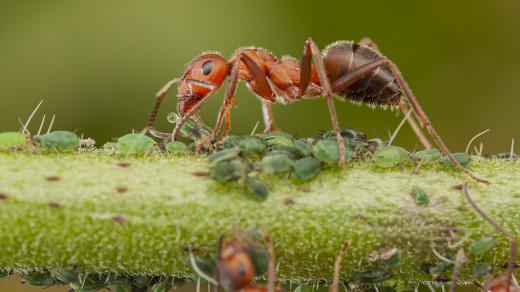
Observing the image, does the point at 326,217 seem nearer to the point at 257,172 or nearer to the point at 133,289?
the point at 257,172

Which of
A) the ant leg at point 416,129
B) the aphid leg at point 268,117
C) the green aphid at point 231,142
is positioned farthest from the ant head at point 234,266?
the aphid leg at point 268,117

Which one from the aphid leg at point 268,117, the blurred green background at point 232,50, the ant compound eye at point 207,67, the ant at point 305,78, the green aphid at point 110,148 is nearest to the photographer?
the green aphid at point 110,148

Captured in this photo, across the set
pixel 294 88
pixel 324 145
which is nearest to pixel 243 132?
pixel 294 88

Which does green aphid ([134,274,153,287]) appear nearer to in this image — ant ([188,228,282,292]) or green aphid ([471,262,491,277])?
ant ([188,228,282,292])

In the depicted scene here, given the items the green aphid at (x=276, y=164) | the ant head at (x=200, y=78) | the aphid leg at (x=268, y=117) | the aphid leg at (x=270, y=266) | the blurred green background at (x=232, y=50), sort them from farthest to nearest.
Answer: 1. the blurred green background at (x=232, y=50)
2. the aphid leg at (x=268, y=117)
3. the ant head at (x=200, y=78)
4. the green aphid at (x=276, y=164)
5. the aphid leg at (x=270, y=266)

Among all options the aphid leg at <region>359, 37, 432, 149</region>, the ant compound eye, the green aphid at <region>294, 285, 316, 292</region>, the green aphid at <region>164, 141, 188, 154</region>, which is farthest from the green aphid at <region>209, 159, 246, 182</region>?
the ant compound eye

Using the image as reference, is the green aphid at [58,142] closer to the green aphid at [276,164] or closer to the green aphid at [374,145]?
the green aphid at [276,164]
